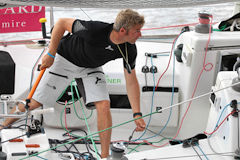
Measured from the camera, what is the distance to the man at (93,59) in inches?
79.0

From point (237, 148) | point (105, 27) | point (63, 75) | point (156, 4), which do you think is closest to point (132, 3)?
point (156, 4)

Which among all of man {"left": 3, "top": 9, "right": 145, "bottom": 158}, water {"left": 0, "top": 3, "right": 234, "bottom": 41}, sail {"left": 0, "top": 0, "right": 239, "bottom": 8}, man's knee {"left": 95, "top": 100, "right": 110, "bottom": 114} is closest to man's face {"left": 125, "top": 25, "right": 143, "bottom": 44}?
man {"left": 3, "top": 9, "right": 145, "bottom": 158}

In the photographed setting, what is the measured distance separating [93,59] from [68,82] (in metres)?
0.29

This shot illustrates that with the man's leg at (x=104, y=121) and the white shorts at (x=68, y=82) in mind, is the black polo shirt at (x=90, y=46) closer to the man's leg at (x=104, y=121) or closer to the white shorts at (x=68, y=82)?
the white shorts at (x=68, y=82)

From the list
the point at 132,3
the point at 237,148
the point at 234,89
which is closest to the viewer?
the point at 132,3

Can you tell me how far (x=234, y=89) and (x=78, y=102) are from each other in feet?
3.95

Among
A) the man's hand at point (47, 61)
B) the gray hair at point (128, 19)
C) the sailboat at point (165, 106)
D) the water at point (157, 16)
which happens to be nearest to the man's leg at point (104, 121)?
the sailboat at point (165, 106)

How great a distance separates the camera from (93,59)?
2.22 meters

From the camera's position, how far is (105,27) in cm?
212

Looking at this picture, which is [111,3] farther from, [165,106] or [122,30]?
[165,106]

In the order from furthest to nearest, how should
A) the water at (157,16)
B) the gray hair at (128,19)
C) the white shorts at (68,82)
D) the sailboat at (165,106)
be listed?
1. the water at (157,16)
2. the white shorts at (68,82)
3. the gray hair at (128,19)
4. the sailboat at (165,106)

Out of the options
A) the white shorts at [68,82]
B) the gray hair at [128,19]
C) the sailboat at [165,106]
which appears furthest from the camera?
the white shorts at [68,82]

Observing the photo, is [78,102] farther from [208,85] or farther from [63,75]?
[208,85]

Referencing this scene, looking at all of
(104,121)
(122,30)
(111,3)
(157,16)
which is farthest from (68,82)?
(157,16)
